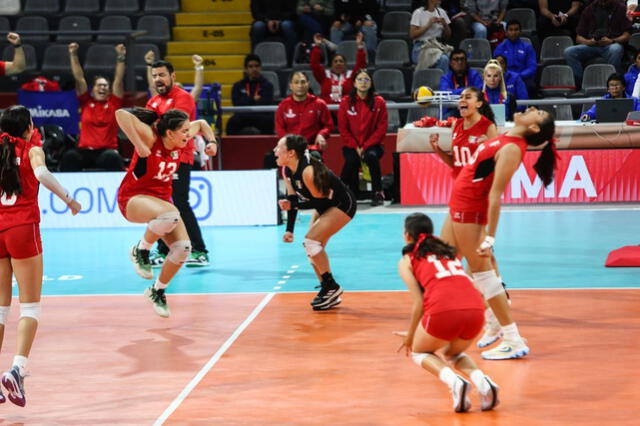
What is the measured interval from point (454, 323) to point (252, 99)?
11.5 m

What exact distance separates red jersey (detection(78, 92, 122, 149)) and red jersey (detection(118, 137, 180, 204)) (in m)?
6.64

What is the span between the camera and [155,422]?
5812 mm

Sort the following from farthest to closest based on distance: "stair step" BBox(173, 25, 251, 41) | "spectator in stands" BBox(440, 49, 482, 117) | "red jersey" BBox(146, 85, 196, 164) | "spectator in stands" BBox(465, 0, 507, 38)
A: "stair step" BBox(173, 25, 251, 41)
"spectator in stands" BBox(465, 0, 507, 38)
"spectator in stands" BBox(440, 49, 482, 117)
"red jersey" BBox(146, 85, 196, 164)

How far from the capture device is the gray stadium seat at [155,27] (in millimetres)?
→ 19641

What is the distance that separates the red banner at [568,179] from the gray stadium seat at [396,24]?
429 centimetres

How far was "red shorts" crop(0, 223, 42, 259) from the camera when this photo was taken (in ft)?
20.3

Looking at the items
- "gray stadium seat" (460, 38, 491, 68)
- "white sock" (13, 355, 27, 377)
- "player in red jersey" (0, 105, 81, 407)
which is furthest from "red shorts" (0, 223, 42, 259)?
"gray stadium seat" (460, 38, 491, 68)

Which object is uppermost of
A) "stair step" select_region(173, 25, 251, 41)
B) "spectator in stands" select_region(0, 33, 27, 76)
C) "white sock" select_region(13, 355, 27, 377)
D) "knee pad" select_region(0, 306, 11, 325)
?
"stair step" select_region(173, 25, 251, 41)

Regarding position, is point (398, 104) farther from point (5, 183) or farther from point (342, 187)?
point (5, 183)

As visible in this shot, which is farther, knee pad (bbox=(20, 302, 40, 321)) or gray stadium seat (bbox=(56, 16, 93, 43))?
gray stadium seat (bbox=(56, 16, 93, 43))

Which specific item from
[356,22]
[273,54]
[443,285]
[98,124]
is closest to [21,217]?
[443,285]

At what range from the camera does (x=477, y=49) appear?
56.6ft

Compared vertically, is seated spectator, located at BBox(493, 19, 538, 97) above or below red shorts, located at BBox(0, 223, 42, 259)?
above

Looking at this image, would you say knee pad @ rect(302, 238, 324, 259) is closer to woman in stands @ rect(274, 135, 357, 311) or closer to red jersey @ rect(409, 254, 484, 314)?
woman in stands @ rect(274, 135, 357, 311)
